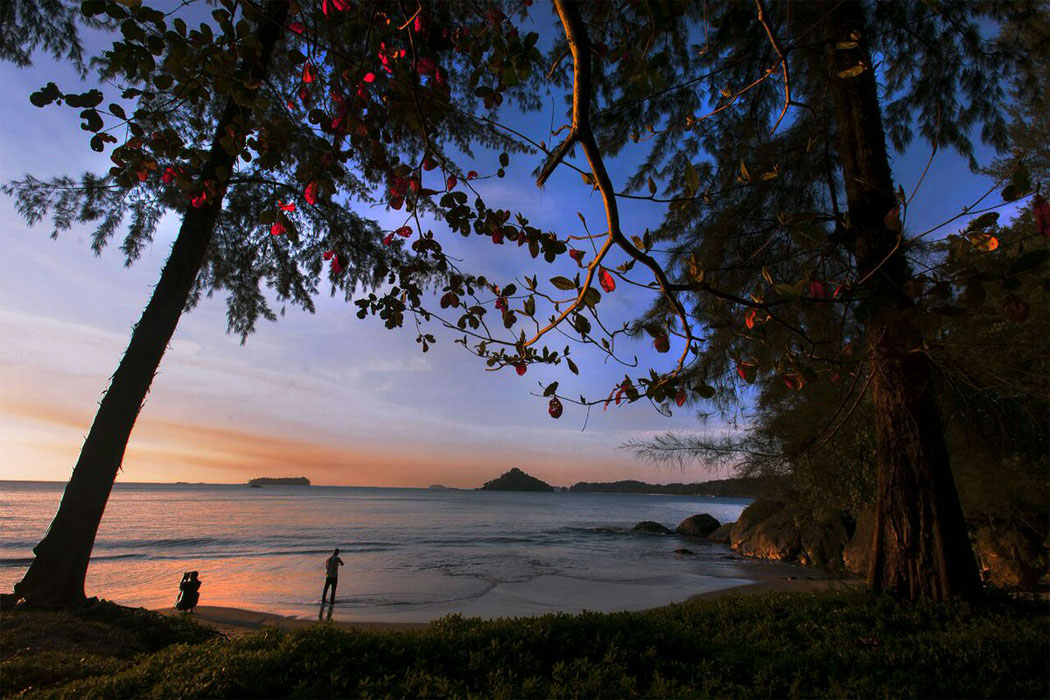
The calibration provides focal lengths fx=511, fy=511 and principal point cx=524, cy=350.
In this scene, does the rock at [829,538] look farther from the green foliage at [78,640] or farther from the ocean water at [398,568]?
the green foliage at [78,640]

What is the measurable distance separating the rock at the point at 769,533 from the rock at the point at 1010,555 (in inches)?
422

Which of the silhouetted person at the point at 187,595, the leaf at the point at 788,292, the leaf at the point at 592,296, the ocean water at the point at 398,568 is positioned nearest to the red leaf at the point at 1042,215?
the leaf at the point at 788,292

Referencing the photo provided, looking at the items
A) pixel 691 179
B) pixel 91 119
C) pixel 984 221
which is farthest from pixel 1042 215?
pixel 91 119

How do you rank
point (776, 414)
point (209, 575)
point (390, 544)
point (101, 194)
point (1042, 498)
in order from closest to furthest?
1. point (101, 194)
2. point (1042, 498)
3. point (776, 414)
4. point (209, 575)
5. point (390, 544)

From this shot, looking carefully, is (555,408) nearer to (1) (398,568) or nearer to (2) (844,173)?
(2) (844,173)

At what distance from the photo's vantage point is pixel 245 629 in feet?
31.4

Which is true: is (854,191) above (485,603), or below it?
above

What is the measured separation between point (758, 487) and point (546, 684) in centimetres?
1164

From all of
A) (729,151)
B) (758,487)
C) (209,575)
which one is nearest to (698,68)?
(729,151)

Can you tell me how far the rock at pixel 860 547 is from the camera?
1456 cm

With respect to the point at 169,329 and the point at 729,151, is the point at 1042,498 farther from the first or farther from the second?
the point at 169,329

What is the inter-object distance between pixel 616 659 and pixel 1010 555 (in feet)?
35.8

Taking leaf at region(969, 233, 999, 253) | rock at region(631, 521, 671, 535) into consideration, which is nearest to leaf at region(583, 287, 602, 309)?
leaf at region(969, 233, 999, 253)

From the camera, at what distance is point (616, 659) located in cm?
420
